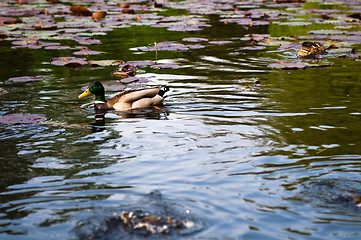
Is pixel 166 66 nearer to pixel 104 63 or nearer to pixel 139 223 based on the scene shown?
pixel 104 63

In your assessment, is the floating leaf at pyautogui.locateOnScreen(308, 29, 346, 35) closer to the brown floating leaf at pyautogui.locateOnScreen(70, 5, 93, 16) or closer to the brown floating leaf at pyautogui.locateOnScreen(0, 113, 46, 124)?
the brown floating leaf at pyautogui.locateOnScreen(70, 5, 93, 16)

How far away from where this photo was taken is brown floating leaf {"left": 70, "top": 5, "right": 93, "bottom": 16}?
18.6 m

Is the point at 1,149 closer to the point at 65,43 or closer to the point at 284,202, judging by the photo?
the point at 284,202

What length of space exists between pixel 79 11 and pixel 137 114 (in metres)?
11.2

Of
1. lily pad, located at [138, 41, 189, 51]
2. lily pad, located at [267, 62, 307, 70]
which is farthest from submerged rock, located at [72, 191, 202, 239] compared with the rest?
lily pad, located at [138, 41, 189, 51]

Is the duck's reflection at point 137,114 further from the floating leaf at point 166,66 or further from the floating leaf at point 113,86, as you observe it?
the floating leaf at point 166,66

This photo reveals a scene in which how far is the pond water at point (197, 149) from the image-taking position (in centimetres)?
452

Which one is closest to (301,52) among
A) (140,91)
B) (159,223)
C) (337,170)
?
(140,91)

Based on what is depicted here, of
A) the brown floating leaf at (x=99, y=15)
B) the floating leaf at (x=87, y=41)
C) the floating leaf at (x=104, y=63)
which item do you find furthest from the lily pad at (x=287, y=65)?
the brown floating leaf at (x=99, y=15)

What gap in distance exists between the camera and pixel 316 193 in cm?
497

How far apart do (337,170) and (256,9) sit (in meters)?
15.7

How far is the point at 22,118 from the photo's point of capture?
7727 millimetres

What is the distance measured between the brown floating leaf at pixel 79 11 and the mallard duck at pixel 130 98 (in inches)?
402

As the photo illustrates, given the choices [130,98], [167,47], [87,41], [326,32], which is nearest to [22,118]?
[130,98]
